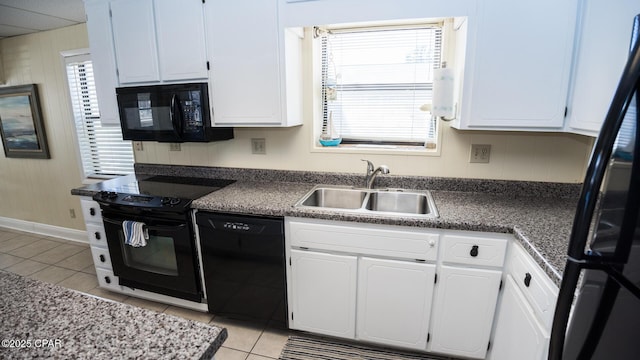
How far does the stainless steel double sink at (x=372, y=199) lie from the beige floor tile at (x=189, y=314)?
3.70 feet

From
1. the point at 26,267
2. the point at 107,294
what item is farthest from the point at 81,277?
the point at 26,267

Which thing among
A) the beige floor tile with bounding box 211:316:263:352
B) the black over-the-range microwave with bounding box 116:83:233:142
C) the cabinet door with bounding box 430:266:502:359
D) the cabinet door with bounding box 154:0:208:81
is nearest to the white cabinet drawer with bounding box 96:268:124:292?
the beige floor tile with bounding box 211:316:263:352

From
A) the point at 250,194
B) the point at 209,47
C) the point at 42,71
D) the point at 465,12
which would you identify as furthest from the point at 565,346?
the point at 42,71

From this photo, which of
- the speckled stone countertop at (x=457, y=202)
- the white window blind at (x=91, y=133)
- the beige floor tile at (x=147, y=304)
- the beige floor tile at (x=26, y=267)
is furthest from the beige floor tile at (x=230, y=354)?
the beige floor tile at (x=26, y=267)

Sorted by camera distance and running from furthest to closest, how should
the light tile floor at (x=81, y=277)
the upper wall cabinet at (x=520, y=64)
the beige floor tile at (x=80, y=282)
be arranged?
the beige floor tile at (x=80, y=282)
the light tile floor at (x=81, y=277)
the upper wall cabinet at (x=520, y=64)

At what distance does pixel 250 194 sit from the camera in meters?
2.06

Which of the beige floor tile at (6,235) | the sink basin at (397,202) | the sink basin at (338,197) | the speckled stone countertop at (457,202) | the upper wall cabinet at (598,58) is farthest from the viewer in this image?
the beige floor tile at (6,235)

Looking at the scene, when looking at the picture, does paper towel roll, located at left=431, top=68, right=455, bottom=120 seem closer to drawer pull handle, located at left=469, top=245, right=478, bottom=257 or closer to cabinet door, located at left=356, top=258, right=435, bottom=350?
drawer pull handle, located at left=469, top=245, right=478, bottom=257

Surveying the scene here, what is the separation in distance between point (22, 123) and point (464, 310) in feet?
15.6

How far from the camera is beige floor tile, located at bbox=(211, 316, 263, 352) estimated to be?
1.96m

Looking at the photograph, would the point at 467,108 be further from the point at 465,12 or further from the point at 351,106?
the point at 351,106

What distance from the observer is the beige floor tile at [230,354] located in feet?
6.10

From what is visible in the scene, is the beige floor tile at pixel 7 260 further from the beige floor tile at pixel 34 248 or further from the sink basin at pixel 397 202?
the sink basin at pixel 397 202

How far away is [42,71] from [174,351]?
157 inches
